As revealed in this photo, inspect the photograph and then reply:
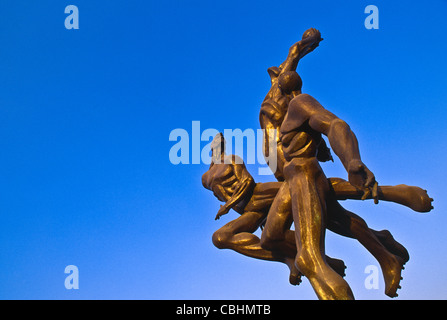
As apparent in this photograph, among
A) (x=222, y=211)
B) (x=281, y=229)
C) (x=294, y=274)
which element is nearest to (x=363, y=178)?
(x=281, y=229)

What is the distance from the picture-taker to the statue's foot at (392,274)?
5863mm

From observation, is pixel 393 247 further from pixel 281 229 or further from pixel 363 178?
pixel 363 178

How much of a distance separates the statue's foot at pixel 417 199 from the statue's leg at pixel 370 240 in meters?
0.77

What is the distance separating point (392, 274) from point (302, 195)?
5.30 feet

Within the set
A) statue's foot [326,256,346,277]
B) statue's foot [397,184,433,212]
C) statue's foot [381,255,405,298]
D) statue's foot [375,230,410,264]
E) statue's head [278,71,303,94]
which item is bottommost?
statue's foot [381,255,405,298]

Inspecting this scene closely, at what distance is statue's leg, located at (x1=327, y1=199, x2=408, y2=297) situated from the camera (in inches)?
232

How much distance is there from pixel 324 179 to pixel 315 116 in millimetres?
759

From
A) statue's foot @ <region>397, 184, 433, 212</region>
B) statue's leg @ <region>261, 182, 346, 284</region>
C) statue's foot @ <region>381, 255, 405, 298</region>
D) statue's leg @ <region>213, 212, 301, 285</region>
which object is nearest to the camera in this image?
statue's foot @ <region>397, 184, 433, 212</region>

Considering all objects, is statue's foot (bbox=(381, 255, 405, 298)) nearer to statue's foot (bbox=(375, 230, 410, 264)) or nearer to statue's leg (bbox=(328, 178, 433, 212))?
statue's foot (bbox=(375, 230, 410, 264))

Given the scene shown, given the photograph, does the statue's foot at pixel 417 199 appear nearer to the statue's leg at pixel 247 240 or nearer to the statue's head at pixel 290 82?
the statue's leg at pixel 247 240

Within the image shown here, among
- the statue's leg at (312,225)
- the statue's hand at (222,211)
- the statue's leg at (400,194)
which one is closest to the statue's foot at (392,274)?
the statue's leg at (400,194)

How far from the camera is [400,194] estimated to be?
5422 mm

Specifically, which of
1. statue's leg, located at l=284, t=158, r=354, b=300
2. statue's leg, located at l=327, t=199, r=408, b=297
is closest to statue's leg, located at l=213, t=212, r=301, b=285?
statue's leg, located at l=327, t=199, r=408, b=297

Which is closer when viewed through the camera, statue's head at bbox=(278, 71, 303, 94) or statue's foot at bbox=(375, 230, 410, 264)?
statue's foot at bbox=(375, 230, 410, 264)
